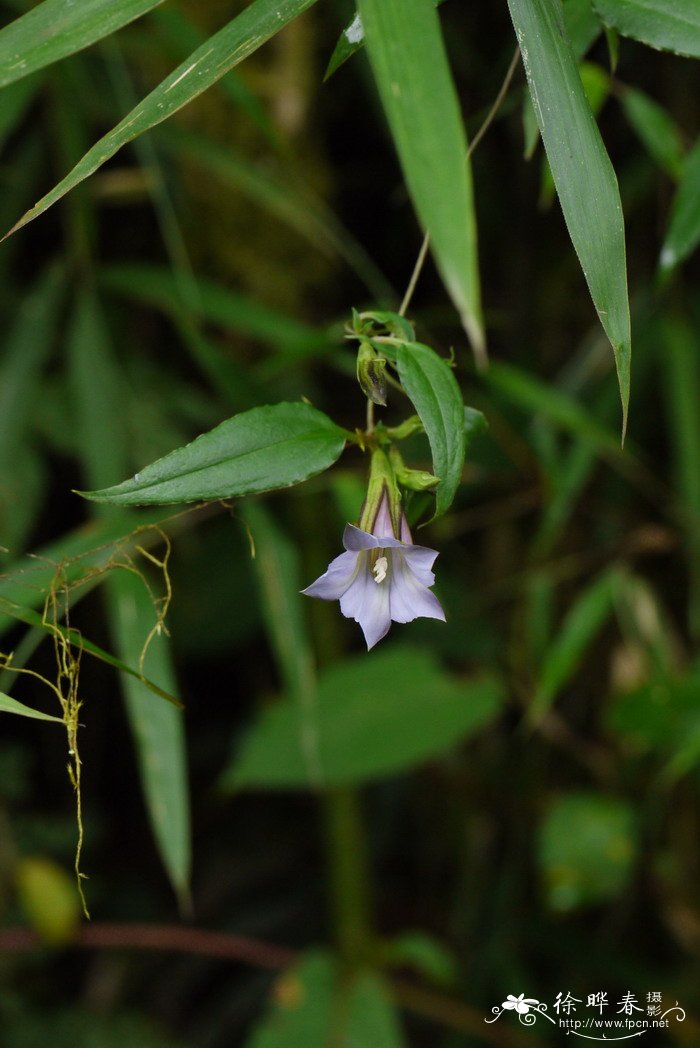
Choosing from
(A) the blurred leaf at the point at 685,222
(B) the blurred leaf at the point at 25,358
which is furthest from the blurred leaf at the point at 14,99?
(A) the blurred leaf at the point at 685,222

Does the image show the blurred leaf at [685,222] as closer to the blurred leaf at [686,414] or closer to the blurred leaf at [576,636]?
the blurred leaf at [576,636]

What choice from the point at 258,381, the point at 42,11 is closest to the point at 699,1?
the point at 42,11

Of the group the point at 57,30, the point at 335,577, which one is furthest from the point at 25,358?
the point at 335,577

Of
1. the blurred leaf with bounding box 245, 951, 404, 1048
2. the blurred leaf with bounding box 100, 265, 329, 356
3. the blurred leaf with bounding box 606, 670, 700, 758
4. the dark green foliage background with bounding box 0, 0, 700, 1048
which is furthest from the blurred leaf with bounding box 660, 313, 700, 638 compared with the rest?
the blurred leaf with bounding box 245, 951, 404, 1048

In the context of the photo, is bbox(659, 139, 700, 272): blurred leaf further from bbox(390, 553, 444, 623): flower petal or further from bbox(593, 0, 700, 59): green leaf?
bbox(390, 553, 444, 623): flower petal

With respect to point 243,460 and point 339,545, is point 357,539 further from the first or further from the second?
point 339,545

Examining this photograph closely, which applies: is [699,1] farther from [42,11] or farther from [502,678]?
[502,678]
